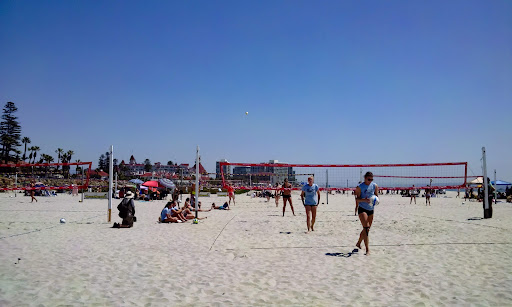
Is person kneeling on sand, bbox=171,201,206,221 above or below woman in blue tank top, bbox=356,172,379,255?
below

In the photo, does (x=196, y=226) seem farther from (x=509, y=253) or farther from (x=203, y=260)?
(x=509, y=253)

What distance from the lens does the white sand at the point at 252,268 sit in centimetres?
375

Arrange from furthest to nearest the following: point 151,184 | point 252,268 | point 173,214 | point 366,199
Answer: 1. point 151,184
2. point 173,214
3. point 366,199
4. point 252,268

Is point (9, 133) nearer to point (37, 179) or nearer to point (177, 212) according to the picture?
point (37, 179)

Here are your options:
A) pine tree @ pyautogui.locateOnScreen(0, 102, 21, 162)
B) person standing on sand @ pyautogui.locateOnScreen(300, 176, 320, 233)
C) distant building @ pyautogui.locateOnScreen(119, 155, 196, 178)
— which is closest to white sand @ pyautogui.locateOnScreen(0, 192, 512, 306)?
person standing on sand @ pyautogui.locateOnScreen(300, 176, 320, 233)

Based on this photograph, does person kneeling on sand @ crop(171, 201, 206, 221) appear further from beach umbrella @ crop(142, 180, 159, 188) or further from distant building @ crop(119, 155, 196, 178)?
distant building @ crop(119, 155, 196, 178)

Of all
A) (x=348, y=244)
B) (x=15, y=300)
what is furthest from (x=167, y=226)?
(x=15, y=300)

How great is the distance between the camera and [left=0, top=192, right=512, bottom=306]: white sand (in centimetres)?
375

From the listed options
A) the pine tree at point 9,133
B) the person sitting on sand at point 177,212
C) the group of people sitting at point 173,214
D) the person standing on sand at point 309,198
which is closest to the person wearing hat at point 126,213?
the group of people sitting at point 173,214

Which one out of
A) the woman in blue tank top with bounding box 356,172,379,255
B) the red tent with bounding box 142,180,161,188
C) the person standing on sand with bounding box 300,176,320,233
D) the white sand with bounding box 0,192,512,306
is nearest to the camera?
the white sand with bounding box 0,192,512,306

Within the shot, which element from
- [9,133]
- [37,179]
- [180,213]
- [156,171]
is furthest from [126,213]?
[156,171]

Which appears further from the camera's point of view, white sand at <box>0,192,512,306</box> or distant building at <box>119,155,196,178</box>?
distant building at <box>119,155,196,178</box>

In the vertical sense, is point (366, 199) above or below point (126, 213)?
above

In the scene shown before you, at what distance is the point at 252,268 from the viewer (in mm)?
5031
